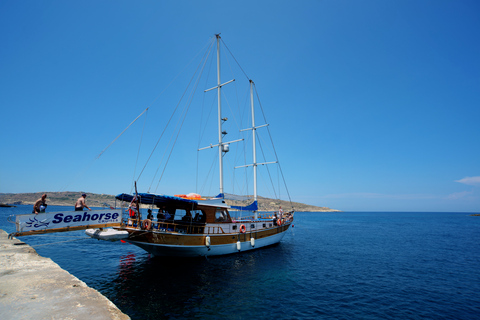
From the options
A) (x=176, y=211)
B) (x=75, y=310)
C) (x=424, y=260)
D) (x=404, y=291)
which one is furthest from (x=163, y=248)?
(x=424, y=260)

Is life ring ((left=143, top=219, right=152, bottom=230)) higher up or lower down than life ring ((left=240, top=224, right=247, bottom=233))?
higher up

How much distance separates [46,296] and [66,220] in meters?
6.73

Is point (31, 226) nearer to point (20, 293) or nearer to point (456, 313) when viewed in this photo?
point (20, 293)

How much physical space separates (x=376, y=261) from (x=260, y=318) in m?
17.6

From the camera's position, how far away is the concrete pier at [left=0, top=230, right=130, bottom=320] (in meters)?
5.94

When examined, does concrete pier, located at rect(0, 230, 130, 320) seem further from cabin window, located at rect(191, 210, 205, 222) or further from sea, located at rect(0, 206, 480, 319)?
cabin window, located at rect(191, 210, 205, 222)

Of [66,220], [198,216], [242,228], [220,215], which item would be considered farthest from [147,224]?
[242,228]

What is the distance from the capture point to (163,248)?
669 inches

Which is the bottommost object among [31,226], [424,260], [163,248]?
[424,260]

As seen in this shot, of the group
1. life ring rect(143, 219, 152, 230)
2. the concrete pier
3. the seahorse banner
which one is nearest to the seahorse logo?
the seahorse banner

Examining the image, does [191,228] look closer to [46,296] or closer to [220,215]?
[220,215]

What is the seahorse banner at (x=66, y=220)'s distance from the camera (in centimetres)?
1152

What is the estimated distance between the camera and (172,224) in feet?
54.8

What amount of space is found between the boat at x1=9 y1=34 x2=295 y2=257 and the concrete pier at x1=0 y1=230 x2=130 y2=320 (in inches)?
108
